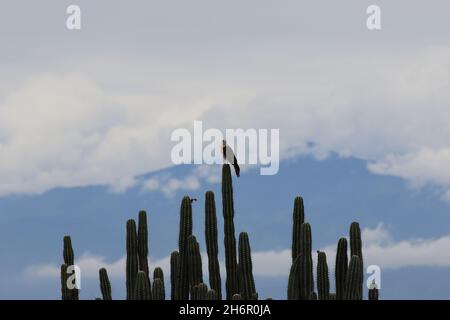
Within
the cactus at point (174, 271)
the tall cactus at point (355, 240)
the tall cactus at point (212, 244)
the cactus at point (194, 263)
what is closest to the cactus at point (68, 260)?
the cactus at point (174, 271)

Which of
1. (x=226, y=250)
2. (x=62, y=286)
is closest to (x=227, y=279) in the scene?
(x=226, y=250)

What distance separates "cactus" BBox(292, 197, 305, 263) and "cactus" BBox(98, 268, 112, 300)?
397 centimetres

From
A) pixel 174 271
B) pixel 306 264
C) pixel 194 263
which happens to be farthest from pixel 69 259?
pixel 306 264

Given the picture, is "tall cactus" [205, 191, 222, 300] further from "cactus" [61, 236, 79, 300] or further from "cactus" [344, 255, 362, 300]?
"cactus" [61, 236, 79, 300]

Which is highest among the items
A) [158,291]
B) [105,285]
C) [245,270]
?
[245,270]

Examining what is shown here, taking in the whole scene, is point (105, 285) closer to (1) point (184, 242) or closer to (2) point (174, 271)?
(2) point (174, 271)

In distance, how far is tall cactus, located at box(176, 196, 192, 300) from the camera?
62.0 feet

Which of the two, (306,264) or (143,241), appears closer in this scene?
(306,264)

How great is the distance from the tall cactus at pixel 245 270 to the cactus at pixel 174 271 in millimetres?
1329

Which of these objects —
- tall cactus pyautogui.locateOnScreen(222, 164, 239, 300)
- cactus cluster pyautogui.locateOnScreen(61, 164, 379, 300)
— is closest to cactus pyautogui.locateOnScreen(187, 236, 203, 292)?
cactus cluster pyautogui.locateOnScreen(61, 164, 379, 300)

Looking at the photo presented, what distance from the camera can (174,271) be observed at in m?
19.2

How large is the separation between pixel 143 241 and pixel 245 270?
2341mm
